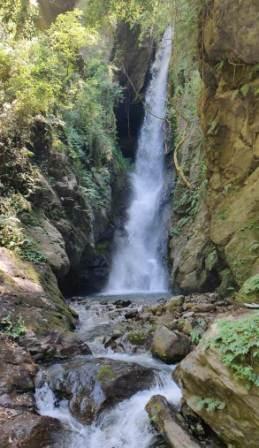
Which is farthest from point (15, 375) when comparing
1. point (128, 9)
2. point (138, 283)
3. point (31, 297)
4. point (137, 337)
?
point (138, 283)

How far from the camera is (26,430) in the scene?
426 centimetres

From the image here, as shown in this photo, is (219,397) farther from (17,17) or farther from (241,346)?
(17,17)

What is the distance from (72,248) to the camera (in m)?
13.1

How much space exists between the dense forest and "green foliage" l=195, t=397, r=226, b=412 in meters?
0.01

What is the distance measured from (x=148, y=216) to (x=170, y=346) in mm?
13310

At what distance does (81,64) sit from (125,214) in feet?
23.1

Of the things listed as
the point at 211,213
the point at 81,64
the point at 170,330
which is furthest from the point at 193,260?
the point at 81,64

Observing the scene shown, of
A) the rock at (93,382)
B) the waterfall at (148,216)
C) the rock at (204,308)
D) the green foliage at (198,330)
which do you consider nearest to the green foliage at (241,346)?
the rock at (93,382)

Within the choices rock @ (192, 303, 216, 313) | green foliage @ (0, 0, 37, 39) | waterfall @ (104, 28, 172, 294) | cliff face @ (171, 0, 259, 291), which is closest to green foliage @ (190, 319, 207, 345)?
rock @ (192, 303, 216, 313)

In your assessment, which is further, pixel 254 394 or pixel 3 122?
pixel 3 122

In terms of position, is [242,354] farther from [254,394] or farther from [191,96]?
[191,96]

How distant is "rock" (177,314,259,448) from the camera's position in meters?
3.42

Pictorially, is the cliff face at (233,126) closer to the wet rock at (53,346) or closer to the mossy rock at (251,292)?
the mossy rock at (251,292)

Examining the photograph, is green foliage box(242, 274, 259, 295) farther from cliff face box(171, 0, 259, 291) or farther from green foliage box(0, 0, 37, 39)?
green foliage box(0, 0, 37, 39)
